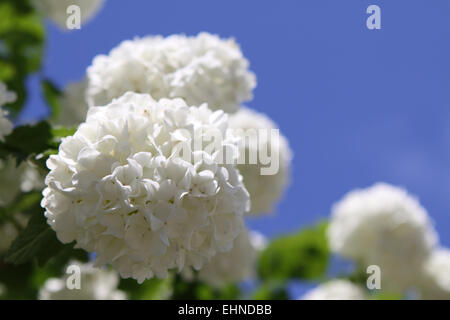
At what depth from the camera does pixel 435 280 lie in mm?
3314

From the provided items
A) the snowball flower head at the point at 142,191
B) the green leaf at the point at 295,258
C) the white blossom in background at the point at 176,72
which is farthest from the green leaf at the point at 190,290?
the snowball flower head at the point at 142,191

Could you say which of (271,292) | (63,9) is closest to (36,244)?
(63,9)

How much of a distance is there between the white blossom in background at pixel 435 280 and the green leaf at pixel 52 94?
7.00 feet

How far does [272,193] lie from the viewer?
2.75 m

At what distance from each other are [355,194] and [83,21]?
1.77m

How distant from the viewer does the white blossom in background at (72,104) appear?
89.1 inches

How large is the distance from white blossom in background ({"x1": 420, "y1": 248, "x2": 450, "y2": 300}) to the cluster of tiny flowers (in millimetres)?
1078

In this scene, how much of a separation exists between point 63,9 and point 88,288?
1306mm

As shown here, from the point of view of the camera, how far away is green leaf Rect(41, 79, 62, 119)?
8.95ft

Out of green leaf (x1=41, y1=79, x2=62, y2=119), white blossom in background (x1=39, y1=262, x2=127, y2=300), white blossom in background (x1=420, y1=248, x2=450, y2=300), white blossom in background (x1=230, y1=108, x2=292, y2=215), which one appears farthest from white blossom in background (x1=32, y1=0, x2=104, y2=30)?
white blossom in background (x1=420, y1=248, x2=450, y2=300)

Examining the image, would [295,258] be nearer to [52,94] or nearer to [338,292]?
[338,292]

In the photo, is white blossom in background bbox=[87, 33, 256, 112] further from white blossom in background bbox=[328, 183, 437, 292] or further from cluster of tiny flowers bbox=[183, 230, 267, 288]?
white blossom in background bbox=[328, 183, 437, 292]

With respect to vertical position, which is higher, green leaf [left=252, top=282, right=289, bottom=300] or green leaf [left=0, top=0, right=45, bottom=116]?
green leaf [left=0, top=0, right=45, bottom=116]
